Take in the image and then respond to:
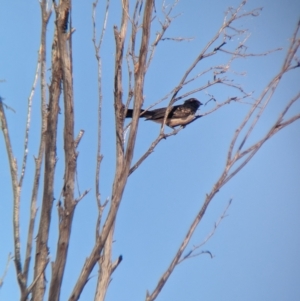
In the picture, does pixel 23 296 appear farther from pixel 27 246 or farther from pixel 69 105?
pixel 69 105

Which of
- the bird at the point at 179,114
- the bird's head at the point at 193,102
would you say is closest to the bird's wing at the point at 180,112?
the bird at the point at 179,114

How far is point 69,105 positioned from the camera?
1676 millimetres

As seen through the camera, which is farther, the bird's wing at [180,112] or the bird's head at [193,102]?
the bird's head at [193,102]

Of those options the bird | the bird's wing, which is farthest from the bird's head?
the bird's wing

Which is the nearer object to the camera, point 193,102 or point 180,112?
point 180,112

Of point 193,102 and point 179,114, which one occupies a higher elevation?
point 193,102

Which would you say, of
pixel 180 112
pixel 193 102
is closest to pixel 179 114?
pixel 180 112

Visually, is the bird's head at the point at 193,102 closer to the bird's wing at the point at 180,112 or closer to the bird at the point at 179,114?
the bird at the point at 179,114

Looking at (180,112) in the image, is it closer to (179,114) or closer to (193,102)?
(179,114)

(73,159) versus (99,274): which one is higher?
(73,159)

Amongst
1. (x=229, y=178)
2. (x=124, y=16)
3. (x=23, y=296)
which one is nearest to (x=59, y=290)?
(x=23, y=296)

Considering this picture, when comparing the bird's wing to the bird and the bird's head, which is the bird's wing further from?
the bird's head

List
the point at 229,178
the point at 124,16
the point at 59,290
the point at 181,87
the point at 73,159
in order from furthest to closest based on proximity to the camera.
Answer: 1. the point at 181,87
2. the point at 124,16
3. the point at 229,178
4. the point at 73,159
5. the point at 59,290

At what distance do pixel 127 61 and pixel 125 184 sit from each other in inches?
26.8
